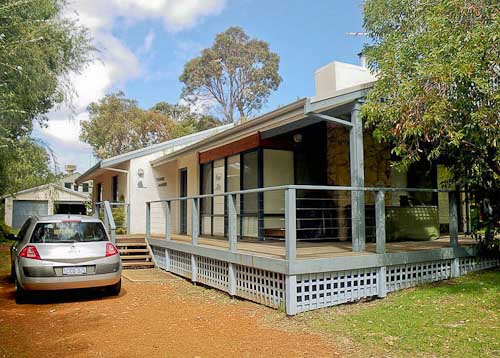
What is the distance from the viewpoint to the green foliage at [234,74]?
34.5 meters

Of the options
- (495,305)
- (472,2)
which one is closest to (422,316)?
(495,305)

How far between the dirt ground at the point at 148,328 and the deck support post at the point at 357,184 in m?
1.88

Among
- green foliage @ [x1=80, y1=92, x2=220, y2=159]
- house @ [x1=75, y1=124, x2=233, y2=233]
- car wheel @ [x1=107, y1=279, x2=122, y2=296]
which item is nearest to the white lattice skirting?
car wheel @ [x1=107, y1=279, x2=122, y2=296]

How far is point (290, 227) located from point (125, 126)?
33104mm

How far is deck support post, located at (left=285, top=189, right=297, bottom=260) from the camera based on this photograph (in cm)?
591

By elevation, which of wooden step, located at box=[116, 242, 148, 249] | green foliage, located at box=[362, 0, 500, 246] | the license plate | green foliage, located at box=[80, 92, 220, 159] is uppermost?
green foliage, located at box=[80, 92, 220, 159]

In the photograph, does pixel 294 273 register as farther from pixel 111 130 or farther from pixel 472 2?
pixel 111 130

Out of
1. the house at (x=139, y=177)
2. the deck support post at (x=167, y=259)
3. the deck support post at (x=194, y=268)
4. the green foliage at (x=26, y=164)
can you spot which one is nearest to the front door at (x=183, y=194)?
the house at (x=139, y=177)

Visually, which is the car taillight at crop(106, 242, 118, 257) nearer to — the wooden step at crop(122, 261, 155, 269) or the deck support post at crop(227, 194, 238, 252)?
the deck support post at crop(227, 194, 238, 252)

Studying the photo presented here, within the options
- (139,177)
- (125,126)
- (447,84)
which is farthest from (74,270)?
(125,126)

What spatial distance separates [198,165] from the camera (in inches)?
540

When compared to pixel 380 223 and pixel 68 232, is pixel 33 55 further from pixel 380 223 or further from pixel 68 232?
pixel 380 223

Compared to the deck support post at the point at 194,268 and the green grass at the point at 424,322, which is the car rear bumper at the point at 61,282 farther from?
the green grass at the point at 424,322

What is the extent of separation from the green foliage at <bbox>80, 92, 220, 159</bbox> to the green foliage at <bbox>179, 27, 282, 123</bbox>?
7.05 feet
